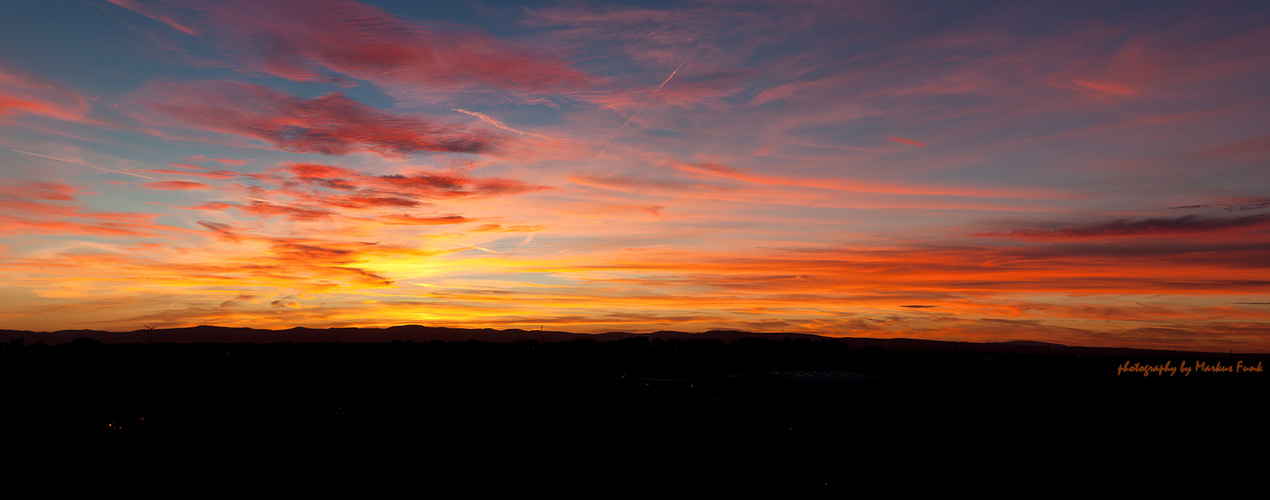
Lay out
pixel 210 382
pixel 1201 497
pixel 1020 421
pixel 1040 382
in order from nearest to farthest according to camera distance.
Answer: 1. pixel 1201 497
2. pixel 1020 421
3. pixel 210 382
4. pixel 1040 382

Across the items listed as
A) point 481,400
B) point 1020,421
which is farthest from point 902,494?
point 481,400

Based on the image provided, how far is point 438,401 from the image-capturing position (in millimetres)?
148375

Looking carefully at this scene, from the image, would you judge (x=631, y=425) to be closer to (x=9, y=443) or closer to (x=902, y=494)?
(x=902, y=494)

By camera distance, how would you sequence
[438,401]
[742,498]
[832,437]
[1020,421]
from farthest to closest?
[438,401] → [1020,421] → [832,437] → [742,498]

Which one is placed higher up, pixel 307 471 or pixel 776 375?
pixel 776 375

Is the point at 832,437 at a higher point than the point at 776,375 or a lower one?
lower

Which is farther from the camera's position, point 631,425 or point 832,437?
point 631,425

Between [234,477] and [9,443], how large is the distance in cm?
5312

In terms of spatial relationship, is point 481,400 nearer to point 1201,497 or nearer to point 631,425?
point 631,425

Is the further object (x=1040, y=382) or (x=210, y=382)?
(x=1040, y=382)

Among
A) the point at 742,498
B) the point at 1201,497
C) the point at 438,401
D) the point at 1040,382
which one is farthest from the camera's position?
the point at 1040,382

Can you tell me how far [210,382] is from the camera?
178 meters

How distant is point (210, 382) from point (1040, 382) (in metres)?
213

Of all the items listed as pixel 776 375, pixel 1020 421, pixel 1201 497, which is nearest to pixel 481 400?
pixel 776 375
